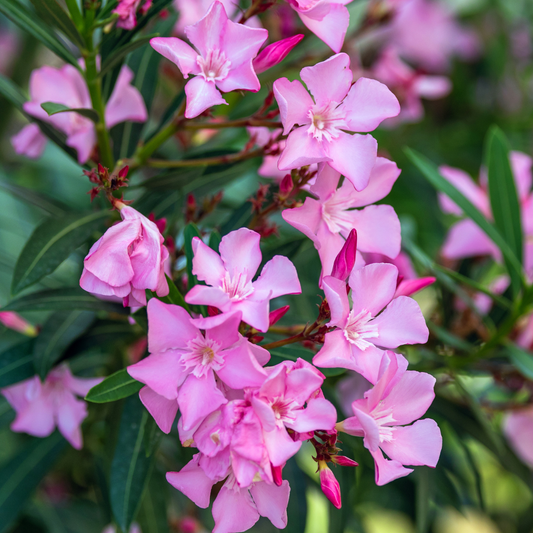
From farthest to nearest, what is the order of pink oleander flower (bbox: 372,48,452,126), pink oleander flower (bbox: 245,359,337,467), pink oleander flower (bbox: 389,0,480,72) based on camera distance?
pink oleander flower (bbox: 389,0,480,72) < pink oleander flower (bbox: 372,48,452,126) < pink oleander flower (bbox: 245,359,337,467)

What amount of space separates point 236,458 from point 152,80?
69 centimetres

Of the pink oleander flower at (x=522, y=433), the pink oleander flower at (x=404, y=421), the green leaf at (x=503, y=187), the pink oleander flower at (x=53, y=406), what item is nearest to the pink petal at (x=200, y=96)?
the pink oleander flower at (x=404, y=421)

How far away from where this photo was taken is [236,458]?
19.5 inches

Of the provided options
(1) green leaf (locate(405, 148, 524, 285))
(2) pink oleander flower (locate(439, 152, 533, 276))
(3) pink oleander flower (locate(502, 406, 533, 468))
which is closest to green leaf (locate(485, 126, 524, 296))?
(1) green leaf (locate(405, 148, 524, 285))

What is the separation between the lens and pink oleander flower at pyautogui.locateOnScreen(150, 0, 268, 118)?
590 mm

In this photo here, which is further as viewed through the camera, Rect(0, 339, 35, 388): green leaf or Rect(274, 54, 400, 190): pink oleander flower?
Rect(0, 339, 35, 388): green leaf

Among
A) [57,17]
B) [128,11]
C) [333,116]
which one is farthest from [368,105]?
[57,17]

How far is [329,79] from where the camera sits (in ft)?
2.00

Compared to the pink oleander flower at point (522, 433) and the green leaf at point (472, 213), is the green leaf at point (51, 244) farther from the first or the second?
the pink oleander flower at point (522, 433)

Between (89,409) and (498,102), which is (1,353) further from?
(498,102)

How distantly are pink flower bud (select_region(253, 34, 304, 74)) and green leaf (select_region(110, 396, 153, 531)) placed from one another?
48 centimetres

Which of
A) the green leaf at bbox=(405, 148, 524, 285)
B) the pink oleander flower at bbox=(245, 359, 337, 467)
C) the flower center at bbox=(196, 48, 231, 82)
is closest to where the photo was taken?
the pink oleander flower at bbox=(245, 359, 337, 467)

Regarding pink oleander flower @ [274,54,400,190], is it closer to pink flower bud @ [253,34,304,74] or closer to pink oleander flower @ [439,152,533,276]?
pink flower bud @ [253,34,304,74]

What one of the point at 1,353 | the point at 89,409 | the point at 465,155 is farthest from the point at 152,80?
the point at 465,155
